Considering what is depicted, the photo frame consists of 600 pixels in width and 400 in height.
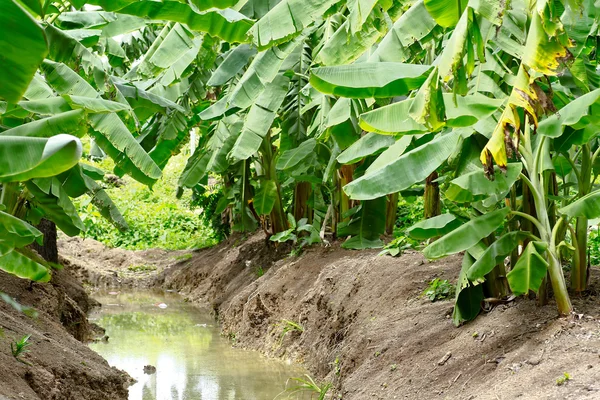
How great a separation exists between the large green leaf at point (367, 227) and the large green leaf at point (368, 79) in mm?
3639

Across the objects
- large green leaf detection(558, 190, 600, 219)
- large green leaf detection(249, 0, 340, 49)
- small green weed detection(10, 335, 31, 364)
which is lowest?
small green weed detection(10, 335, 31, 364)

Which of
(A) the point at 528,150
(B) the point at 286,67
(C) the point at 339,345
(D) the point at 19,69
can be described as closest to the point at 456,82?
(A) the point at 528,150

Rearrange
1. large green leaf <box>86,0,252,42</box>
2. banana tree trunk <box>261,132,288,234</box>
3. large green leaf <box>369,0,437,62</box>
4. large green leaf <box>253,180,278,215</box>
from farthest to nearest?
banana tree trunk <box>261,132,288,234</box> < large green leaf <box>253,180,278,215</box> < large green leaf <box>86,0,252,42</box> < large green leaf <box>369,0,437,62</box>

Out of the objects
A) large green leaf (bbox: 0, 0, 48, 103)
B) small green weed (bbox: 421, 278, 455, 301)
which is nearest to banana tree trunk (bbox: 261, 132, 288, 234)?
small green weed (bbox: 421, 278, 455, 301)

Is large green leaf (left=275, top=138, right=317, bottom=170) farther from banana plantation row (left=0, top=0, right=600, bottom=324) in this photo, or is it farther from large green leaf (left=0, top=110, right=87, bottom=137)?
large green leaf (left=0, top=110, right=87, bottom=137)

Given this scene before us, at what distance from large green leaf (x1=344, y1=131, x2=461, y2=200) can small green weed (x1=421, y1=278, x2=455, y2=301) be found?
158 cm

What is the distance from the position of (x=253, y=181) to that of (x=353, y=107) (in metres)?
5.31

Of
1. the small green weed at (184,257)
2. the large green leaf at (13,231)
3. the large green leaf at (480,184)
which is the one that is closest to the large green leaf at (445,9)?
the large green leaf at (480,184)

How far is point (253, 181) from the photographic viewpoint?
11.2 meters

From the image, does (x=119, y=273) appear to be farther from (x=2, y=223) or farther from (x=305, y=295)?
(x=2, y=223)

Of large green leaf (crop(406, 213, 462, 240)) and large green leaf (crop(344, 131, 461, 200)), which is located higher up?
large green leaf (crop(344, 131, 461, 200))

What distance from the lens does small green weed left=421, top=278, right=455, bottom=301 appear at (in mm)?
5949

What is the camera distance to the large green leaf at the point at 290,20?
5574mm

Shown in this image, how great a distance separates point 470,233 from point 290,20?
2.14 meters
